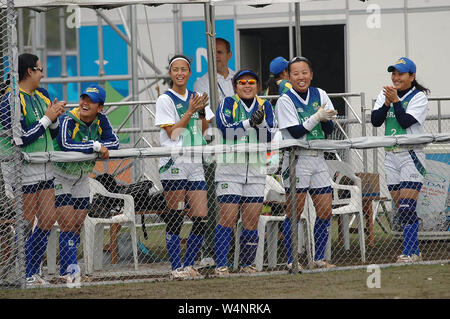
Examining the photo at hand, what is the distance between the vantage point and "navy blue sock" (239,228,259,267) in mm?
9172

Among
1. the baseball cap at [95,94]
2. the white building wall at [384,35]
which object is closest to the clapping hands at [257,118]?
the baseball cap at [95,94]

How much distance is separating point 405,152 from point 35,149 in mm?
3712

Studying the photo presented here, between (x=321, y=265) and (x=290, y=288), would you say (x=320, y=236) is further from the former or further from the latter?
(x=290, y=288)

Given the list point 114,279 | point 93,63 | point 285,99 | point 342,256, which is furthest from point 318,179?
point 93,63

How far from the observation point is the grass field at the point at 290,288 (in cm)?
764

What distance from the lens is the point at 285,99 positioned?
30.7 ft

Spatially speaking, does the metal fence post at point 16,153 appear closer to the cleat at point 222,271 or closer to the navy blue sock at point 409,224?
the cleat at point 222,271

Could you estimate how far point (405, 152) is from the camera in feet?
30.8

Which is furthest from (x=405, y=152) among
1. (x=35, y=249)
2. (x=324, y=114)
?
(x=35, y=249)

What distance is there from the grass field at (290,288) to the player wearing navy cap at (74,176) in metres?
0.61

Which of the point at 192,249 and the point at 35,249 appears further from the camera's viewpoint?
the point at 192,249

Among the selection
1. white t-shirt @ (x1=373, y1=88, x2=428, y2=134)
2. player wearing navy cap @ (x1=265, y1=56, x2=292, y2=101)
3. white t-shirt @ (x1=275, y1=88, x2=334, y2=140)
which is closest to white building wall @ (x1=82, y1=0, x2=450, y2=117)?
player wearing navy cap @ (x1=265, y1=56, x2=292, y2=101)

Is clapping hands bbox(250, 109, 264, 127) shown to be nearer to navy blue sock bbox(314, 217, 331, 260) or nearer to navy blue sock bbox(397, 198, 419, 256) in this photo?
navy blue sock bbox(314, 217, 331, 260)

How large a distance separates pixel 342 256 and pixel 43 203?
3576 mm
